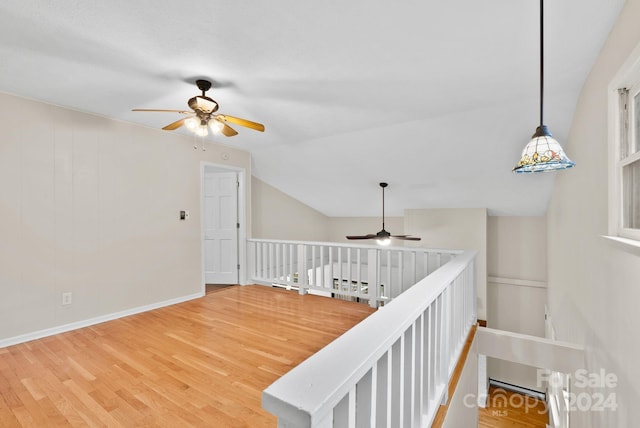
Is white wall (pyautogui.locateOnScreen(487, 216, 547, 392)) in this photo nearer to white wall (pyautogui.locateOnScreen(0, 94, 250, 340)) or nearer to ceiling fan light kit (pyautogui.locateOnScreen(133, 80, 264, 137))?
ceiling fan light kit (pyautogui.locateOnScreen(133, 80, 264, 137))

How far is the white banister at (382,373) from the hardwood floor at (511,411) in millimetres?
4770

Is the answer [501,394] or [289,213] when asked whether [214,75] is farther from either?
[501,394]

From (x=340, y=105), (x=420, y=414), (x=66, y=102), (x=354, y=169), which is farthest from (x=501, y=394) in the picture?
(x=66, y=102)

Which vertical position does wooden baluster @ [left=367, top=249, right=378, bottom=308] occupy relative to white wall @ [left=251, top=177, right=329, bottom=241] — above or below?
below

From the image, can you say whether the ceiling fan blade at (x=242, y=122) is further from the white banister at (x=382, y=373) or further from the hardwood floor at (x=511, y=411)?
the hardwood floor at (x=511, y=411)

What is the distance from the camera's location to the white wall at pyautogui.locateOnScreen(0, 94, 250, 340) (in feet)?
9.41

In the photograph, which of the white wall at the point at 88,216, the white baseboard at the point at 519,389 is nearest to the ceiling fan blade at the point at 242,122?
the white wall at the point at 88,216

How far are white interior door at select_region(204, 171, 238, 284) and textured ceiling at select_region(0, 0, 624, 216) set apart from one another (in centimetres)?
109

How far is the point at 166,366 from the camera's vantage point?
7.94 feet

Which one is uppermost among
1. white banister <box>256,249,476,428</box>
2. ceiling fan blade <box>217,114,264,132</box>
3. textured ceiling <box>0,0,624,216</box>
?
textured ceiling <box>0,0,624,216</box>

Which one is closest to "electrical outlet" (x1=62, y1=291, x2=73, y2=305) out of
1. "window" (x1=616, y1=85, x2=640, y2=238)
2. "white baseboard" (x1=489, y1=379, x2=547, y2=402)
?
"window" (x1=616, y1=85, x2=640, y2=238)

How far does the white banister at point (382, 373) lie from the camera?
2.31ft

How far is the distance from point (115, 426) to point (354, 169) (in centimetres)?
432

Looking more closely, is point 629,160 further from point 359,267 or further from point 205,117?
point 205,117
